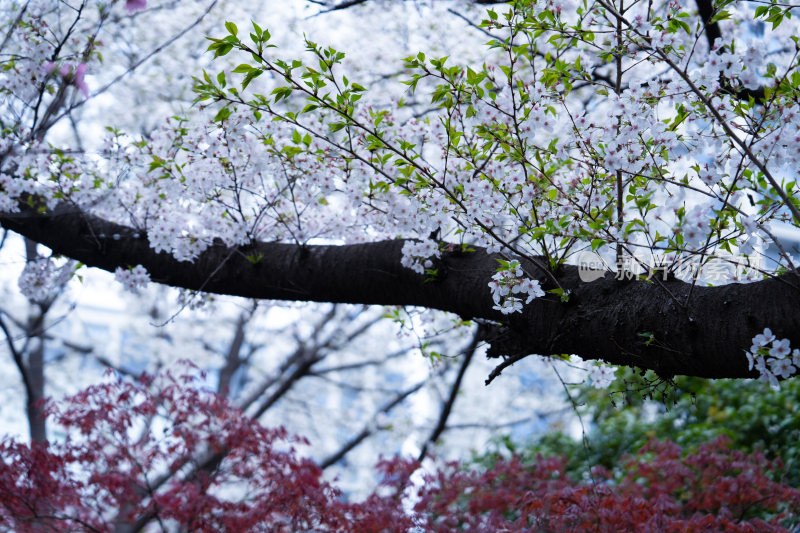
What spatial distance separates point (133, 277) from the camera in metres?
3.20

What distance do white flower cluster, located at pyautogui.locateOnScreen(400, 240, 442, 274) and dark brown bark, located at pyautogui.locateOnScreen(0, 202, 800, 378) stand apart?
0.26 ft

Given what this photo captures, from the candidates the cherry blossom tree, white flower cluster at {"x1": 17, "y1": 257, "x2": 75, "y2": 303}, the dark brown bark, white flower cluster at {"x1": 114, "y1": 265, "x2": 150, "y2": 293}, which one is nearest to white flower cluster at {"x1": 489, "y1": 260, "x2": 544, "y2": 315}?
the dark brown bark

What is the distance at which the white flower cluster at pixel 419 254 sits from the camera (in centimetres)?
256

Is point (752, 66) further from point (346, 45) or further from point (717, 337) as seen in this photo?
point (346, 45)

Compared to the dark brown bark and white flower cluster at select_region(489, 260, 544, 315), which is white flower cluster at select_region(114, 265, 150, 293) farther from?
white flower cluster at select_region(489, 260, 544, 315)

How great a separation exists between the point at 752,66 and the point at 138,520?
4900mm

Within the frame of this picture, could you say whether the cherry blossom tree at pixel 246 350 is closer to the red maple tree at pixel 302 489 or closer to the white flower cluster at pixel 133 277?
the red maple tree at pixel 302 489

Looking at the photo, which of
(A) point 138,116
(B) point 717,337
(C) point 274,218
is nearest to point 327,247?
(C) point 274,218

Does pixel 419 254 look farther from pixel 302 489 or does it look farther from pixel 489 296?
pixel 302 489

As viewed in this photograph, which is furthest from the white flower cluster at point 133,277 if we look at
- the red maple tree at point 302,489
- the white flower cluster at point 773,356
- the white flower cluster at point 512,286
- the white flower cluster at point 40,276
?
the white flower cluster at point 773,356

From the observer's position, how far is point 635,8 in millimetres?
5230

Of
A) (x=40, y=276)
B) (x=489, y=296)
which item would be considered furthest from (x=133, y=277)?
(x=489, y=296)

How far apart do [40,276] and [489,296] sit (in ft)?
8.60

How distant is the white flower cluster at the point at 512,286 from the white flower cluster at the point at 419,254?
37 cm
